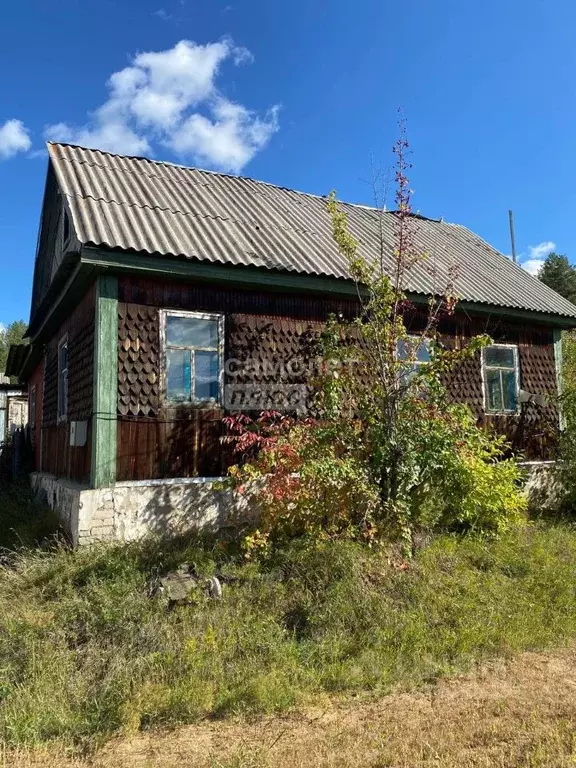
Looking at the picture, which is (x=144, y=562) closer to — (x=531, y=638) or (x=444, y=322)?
(x=531, y=638)

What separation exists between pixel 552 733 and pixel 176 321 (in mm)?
5990

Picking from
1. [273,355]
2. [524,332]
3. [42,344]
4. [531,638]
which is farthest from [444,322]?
[42,344]

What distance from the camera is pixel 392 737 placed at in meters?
3.61

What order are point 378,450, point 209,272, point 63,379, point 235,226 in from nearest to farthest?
point 378,450 < point 209,272 < point 235,226 < point 63,379

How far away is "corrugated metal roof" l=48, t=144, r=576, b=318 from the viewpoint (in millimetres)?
7496

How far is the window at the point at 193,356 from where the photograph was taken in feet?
24.6

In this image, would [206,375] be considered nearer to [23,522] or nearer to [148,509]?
[148,509]

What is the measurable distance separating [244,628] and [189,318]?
4193 mm

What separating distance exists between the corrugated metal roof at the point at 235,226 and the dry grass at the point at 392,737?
15.9 ft

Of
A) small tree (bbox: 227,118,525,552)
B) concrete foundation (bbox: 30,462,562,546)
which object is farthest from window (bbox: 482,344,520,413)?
concrete foundation (bbox: 30,462,562,546)

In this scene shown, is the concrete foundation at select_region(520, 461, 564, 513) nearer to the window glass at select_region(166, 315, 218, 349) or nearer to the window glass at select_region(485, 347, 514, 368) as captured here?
the window glass at select_region(485, 347, 514, 368)

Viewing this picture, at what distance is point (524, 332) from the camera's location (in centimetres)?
1090

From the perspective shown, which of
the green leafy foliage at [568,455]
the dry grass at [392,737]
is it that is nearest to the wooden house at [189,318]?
the green leafy foliage at [568,455]

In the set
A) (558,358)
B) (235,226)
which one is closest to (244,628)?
(235,226)
